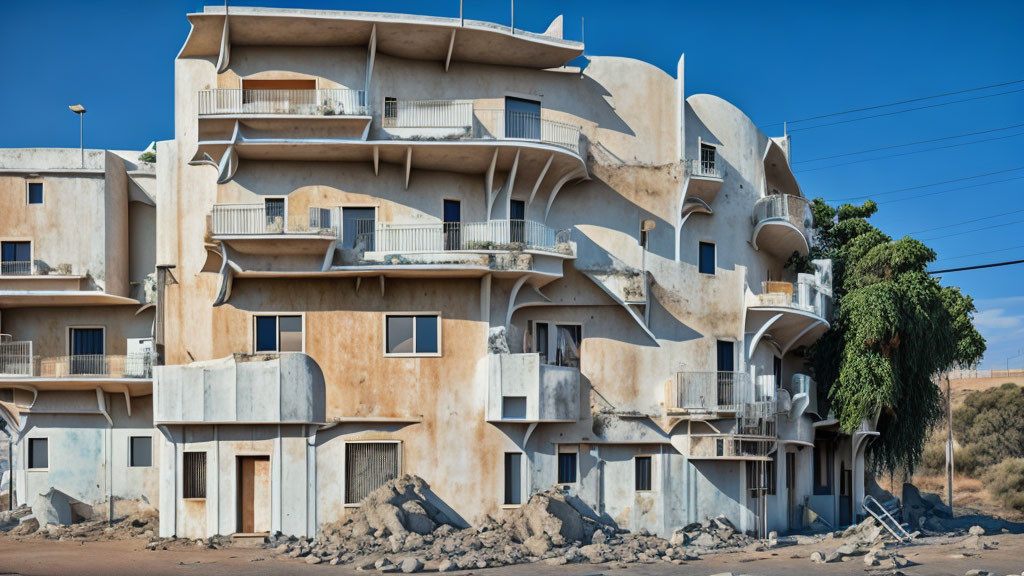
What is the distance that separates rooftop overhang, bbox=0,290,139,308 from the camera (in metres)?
39.6

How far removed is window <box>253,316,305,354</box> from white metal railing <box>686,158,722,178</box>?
1580cm

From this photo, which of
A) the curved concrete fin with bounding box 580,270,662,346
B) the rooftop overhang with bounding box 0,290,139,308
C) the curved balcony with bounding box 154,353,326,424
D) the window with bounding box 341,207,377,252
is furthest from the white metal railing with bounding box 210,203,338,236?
the curved concrete fin with bounding box 580,270,662,346

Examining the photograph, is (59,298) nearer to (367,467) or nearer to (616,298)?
(367,467)

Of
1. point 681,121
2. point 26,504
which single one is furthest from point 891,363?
point 26,504

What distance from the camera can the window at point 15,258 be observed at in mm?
39938

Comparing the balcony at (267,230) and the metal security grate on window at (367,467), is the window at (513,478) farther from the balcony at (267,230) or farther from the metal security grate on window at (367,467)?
the balcony at (267,230)

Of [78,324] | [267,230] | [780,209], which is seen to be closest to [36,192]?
[78,324]

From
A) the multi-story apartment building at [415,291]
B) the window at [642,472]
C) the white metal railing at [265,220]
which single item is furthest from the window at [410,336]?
the window at [642,472]

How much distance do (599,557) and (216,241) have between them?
16226mm

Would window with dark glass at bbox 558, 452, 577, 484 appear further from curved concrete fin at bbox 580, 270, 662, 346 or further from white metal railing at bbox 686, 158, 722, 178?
white metal railing at bbox 686, 158, 722, 178

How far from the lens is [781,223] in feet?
138

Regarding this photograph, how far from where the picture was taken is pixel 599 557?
32938 mm

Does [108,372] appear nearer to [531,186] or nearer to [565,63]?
[531,186]

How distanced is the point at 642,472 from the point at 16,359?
79.4 feet
